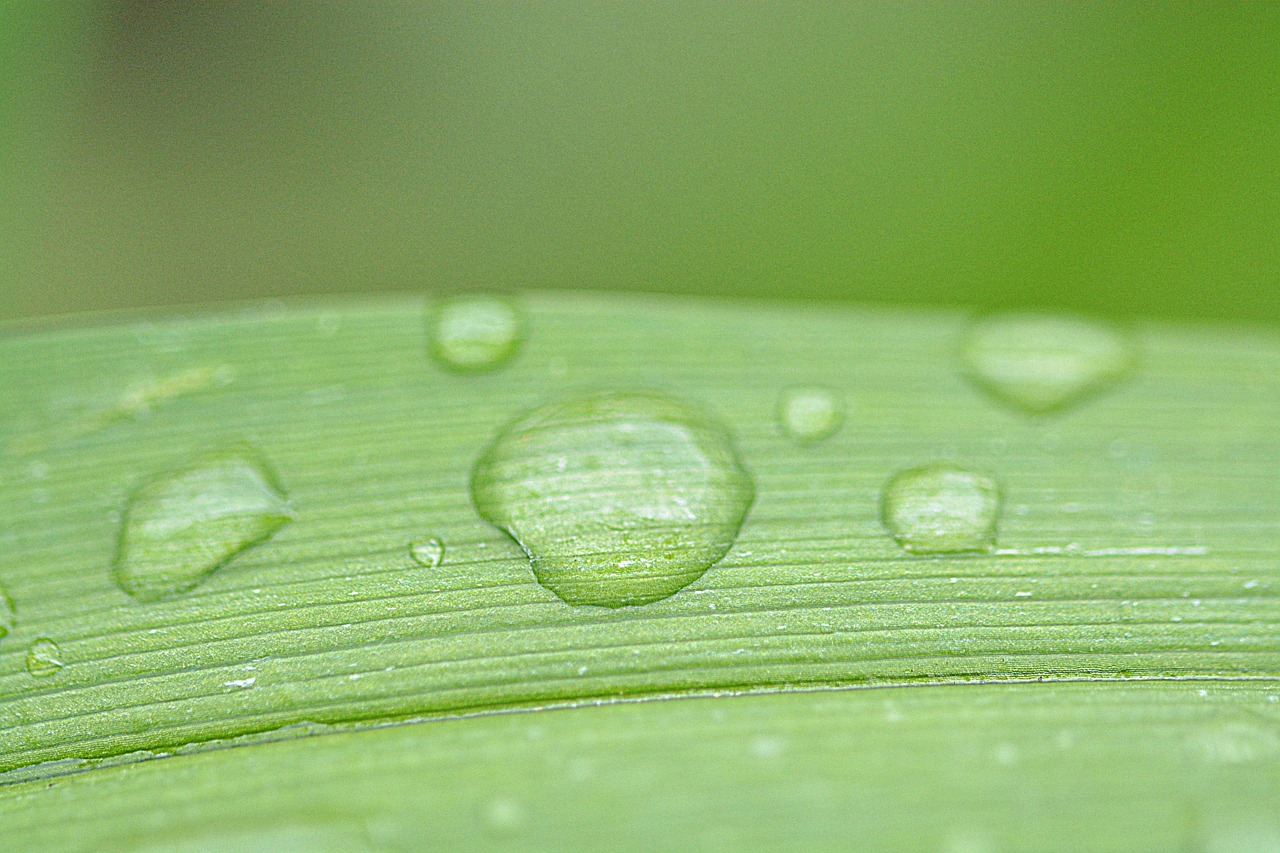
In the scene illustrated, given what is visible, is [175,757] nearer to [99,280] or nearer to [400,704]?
[400,704]

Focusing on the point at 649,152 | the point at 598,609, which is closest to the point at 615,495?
the point at 598,609

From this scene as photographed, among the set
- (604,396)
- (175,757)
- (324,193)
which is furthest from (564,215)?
(175,757)

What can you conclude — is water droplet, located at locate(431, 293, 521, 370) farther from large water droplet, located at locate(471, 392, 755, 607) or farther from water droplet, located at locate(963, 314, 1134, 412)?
water droplet, located at locate(963, 314, 1134, 412)

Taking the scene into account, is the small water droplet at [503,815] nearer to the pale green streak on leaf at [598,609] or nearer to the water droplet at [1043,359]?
the pale green streak on leaf at [598,609]

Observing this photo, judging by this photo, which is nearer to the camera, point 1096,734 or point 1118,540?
point 1096,734

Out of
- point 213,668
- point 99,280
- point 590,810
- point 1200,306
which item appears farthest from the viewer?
point 99,280

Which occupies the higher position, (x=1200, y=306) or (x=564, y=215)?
(x=564, y=215)
